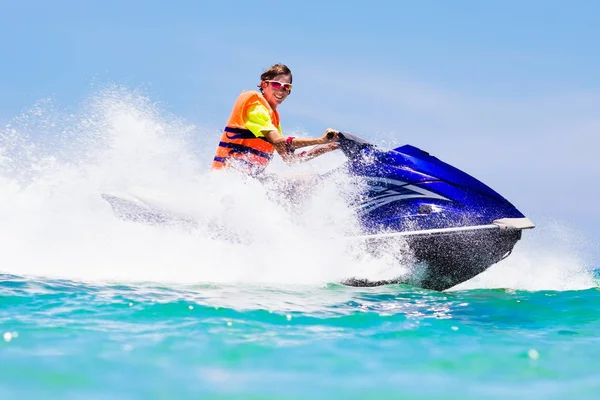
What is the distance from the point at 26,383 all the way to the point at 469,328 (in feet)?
8.82

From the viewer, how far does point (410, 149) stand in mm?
5734

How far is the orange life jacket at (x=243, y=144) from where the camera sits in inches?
237

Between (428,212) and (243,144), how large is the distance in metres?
1.87

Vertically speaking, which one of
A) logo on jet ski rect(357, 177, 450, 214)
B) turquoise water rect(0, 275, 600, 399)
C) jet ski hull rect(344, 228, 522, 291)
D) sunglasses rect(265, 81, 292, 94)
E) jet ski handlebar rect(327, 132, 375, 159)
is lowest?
turquoise water rect(0, 275, 600, 399)

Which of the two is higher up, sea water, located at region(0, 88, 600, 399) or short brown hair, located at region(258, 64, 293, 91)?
short brown hair, located at region(258, 64, 293, 91)

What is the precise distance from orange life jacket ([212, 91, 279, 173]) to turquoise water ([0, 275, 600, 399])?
55.0 inches

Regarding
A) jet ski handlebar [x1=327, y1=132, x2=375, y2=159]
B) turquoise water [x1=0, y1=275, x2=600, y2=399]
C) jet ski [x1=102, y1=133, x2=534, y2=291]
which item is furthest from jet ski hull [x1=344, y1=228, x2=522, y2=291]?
jet ski handlebar [x1=327, y1=132, x2=375, y2=159]

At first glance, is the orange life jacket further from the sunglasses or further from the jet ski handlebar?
the jet ski handlebar

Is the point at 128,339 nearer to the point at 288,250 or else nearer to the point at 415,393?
the point at 415,393

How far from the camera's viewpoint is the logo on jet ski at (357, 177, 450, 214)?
5586 millimetres

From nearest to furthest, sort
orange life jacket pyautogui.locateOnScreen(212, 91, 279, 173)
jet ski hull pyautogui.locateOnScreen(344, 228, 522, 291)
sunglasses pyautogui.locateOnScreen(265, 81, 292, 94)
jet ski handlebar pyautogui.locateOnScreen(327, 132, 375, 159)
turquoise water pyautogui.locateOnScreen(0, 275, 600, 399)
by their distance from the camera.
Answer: turquoise water pyautogui.locateOnScreen(0, 275, 600, 399)
jet ski hull pyautogui.locateOnScreen(344, 228, 522, 291)
jet ski handlebar pyautogui.locateOnScreen(327, 132, 375, 159)
orange life jacket pyautogui.locateOnScreen(212, 91, 279, 173)
sunglasses pyautogui.locateOnScreen(265, 81, 292, 94)

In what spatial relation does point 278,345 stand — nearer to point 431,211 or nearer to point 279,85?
point 431,211

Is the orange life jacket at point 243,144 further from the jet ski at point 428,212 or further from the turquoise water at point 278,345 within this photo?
the turquoise water at point 278,345

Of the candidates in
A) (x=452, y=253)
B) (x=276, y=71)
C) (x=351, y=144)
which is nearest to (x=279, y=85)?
(x=276, y=71)
